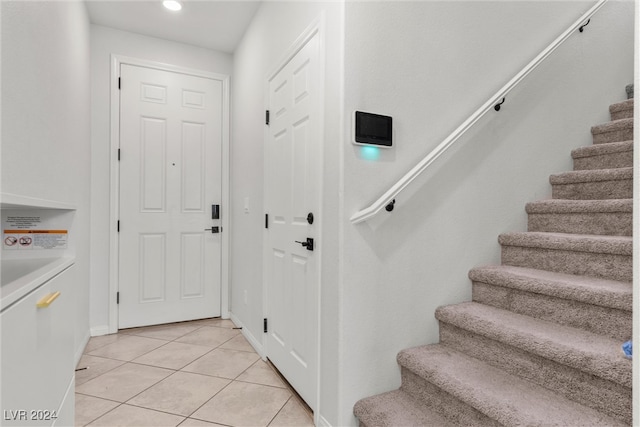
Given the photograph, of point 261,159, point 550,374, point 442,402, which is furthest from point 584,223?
point 261,159

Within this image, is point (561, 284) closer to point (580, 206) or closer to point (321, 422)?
point (580, 206)

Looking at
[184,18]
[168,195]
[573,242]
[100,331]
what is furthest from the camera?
[168,195]

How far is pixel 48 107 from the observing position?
1.60m

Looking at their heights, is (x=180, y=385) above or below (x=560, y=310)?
below

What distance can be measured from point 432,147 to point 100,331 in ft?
10.3

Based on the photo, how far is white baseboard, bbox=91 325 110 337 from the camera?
3.01 meters

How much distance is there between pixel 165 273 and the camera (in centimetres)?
328

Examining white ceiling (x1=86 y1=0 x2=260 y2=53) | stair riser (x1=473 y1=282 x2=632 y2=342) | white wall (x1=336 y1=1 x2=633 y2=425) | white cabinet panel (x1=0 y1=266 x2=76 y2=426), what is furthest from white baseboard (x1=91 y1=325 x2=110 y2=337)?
stair riser (x1=473 y1=282 x2=632 y2=342)

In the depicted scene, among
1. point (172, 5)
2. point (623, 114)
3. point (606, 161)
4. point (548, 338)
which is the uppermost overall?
point (172, 5)

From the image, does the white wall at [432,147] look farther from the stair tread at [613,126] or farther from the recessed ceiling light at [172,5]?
the recessed ceiling light at [172,5]

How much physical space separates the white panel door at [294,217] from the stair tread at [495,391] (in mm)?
590

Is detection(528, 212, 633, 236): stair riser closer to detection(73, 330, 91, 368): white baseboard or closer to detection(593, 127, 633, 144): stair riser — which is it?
detection(593, 127, 633, 144): stair riser

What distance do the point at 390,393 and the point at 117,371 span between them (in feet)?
6.08

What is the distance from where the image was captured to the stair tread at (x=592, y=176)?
190 centimetres
